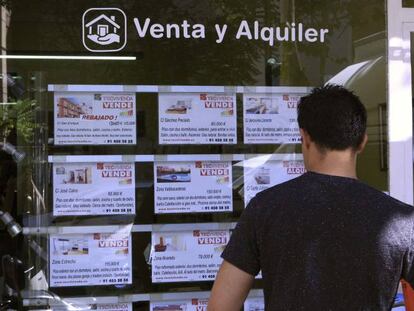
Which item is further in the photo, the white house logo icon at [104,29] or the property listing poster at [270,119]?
the property listing poster at [270,119]

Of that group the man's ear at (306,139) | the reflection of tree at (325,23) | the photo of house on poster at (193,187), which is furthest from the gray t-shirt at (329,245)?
the reflection of tree at (325,23)

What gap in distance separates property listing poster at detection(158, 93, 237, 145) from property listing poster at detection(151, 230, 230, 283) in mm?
626

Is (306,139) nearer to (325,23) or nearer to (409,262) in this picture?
(409,262)

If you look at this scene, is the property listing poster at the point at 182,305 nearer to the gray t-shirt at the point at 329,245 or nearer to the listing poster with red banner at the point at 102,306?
the listing poster with red banner at the point at 102,306

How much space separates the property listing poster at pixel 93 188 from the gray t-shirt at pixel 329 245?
1995 millimetres

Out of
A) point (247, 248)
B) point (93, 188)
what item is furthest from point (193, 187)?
point (247, 248)

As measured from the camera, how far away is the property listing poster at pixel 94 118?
11.8 ft

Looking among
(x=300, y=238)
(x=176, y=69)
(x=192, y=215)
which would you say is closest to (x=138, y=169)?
(x=192, y=215)

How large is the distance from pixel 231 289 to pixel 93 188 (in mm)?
2042

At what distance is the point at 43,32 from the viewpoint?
362 centimetres

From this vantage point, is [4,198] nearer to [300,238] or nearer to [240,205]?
[240,205]

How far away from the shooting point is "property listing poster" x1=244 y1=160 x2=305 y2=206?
3.79 m

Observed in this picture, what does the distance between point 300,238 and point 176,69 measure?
2.25 m

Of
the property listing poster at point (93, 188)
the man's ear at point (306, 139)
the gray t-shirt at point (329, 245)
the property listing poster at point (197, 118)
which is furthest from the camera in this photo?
the property listing poster at point (197, 118)
